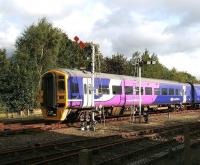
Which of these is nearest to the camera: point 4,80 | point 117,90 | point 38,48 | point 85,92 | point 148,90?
point 85,92

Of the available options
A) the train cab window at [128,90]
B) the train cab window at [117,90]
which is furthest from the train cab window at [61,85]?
the train cab window at [128,90]

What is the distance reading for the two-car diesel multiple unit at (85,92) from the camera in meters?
23.6

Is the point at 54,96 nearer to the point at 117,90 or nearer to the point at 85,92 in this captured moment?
the point at 85,92

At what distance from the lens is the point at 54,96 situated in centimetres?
2397

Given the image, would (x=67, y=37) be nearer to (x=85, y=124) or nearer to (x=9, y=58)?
(x=9, y=58)

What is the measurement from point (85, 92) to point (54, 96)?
75.9 inches

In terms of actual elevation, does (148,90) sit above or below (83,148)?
above

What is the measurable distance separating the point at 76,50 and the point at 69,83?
4262 cm

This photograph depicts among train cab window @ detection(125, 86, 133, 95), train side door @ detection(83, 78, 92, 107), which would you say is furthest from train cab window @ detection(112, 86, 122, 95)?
train side door @ detection(83, 78, 92, 107)

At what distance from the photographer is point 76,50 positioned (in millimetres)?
65938

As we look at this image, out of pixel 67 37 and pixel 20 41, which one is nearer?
pixel 20 41

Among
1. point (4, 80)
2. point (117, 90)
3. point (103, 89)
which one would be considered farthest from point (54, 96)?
point (4, 80)

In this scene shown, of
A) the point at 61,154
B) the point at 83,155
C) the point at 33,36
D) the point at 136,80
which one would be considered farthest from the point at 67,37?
the point at 83,155

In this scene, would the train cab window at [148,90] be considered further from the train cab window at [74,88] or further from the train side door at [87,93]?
the train cab window at [74,88]
